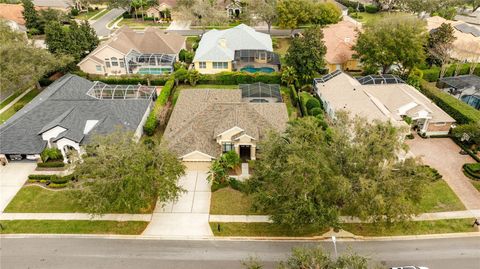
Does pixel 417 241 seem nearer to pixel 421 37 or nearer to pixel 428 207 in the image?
pixel 428 207

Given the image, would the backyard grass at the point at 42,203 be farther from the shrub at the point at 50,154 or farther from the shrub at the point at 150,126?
the shrub at the point at 150,126

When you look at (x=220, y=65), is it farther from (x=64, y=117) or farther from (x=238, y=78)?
(x=64, y=117)

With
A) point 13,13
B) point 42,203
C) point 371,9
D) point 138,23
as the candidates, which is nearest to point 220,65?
point 42,203

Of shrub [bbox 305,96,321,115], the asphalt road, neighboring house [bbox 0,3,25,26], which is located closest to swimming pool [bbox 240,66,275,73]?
shrub [bbox 305,96,321,115]

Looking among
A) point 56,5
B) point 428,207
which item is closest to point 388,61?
point 428,207

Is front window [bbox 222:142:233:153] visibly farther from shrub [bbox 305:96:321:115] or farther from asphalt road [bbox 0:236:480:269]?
shrub [bbox 305:96:321:115]

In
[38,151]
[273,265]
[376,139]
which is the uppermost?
[376,139]
